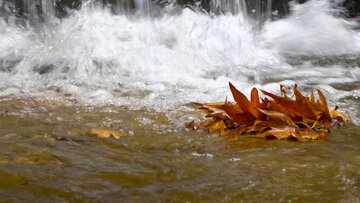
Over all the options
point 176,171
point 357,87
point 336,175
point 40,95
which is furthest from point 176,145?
point 357,87

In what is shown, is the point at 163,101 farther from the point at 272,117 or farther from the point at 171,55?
the point at 171,55

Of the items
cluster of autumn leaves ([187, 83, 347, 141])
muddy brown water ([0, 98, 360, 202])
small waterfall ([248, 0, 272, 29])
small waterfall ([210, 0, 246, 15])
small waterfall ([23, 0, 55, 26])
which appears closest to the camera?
muddy brown water ([0, 98, 360, 202])

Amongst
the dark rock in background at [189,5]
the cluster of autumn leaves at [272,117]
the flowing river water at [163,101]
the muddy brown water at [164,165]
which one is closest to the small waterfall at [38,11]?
the dark rock in background at [189,5]

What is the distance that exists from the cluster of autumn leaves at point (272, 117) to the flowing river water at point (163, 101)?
3.4 inches

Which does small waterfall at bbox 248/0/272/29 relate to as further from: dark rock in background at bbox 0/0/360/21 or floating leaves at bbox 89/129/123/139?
floating leaves at bbox 89/129/123/139

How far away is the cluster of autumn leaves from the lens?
2.26 meters

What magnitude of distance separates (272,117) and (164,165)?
747 mm

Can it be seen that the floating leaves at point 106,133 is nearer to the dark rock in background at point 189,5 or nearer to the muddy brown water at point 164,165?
the muddy brown water at point 164,165

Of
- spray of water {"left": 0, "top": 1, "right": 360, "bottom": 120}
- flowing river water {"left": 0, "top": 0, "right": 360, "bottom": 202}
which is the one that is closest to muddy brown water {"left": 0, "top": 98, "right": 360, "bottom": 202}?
flowing river water {"left": 0, "top": 0, "right": 360, "bottom": 202}

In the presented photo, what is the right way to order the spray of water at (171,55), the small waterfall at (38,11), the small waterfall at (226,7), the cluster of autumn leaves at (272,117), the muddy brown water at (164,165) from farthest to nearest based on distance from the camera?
the small waterfall at (226,7) < the small waterfall at (38,11) < the spray of water at (171,55) < the cluster of autumn leaves at (272,117) < the muddy brown water at (164,165)

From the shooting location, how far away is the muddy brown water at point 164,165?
4.87 ft

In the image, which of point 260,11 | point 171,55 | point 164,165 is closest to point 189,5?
point 260,11

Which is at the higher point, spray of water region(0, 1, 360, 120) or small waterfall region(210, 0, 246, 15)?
small waterfall region(210, 0, 246, 15)

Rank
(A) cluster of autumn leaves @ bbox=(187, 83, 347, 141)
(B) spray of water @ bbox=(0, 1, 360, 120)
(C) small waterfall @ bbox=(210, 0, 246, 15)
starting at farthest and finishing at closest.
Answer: (C) small waterfall @ bbox=(210, 0, 246, 15) < (B) spray of water @ bbox=(0, 1, 360, 120) < (A) cluster of autumn leaves @ bbox=(187, 83, 347, 141)
